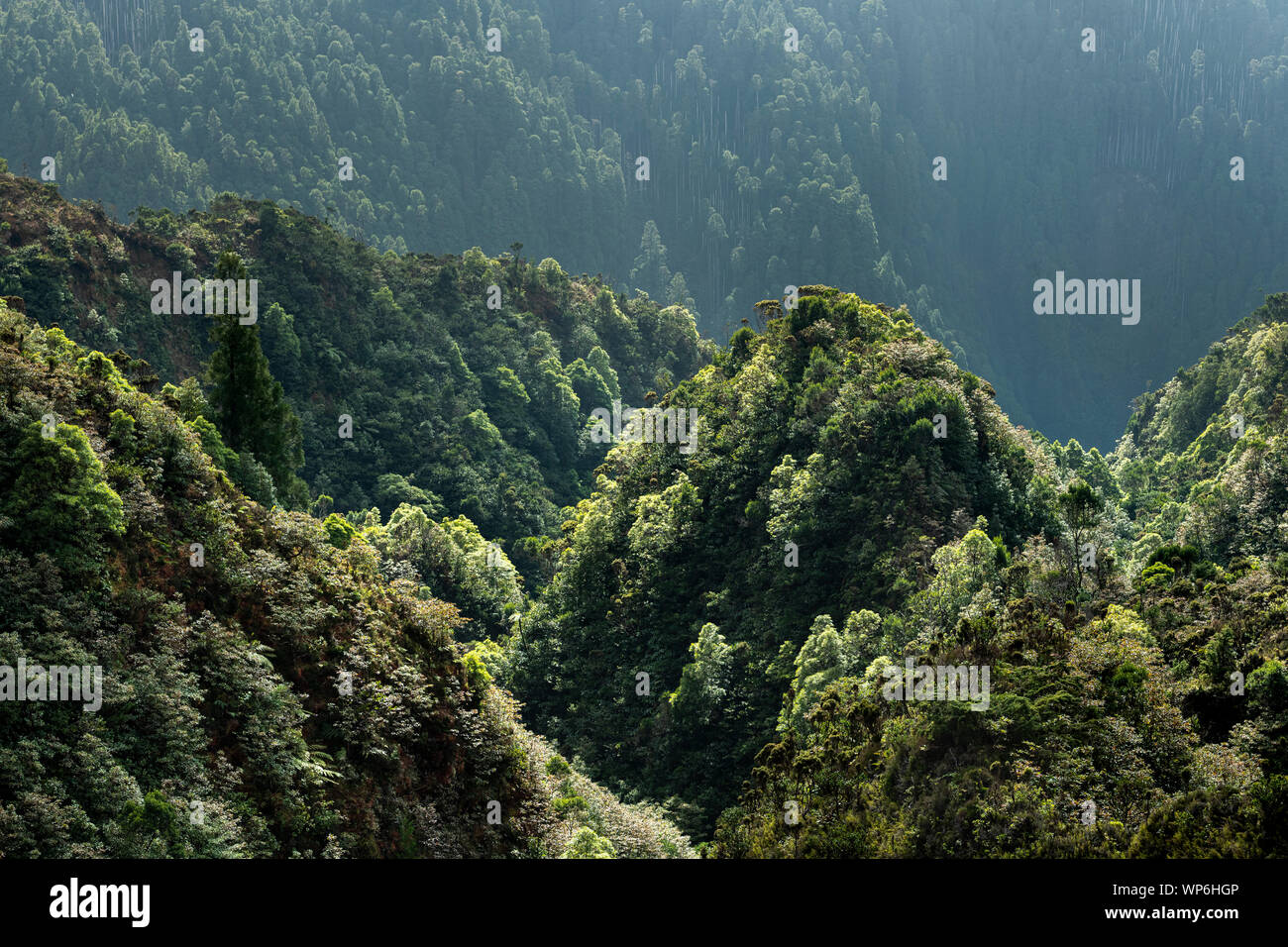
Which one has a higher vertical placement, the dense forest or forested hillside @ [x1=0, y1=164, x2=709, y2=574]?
forested hillside @ [x1=0, y1=164, x2=709, y2=574]

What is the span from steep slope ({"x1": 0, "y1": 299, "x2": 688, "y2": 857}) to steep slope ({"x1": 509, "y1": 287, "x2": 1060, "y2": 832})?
607 inches


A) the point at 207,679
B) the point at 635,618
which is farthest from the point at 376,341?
the point at 207,679

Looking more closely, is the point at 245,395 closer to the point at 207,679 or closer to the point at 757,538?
the point at 207,679

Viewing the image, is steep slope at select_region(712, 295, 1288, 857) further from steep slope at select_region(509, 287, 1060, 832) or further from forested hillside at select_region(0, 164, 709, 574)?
forested hillside at select_region(0, 164, 709, 574)

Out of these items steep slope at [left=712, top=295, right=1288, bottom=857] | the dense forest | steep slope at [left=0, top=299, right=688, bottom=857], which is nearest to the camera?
steep slope at [left=0, top=299, right=688, bottom=857]

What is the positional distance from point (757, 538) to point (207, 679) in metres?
36.7

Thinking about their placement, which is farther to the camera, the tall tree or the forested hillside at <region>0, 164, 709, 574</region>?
the forested hillside at <region>0, 164, 709, 574</region>

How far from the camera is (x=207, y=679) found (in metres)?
30.0

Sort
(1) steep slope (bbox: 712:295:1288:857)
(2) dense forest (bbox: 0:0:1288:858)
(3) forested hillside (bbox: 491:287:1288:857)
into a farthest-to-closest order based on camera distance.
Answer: (3) forested hillside (bbox: 491:287:1288:857)
(1) steep slope (bbox: 712:295:1288:857)
(2) dense forest (bbox: 0:0:1288:858)

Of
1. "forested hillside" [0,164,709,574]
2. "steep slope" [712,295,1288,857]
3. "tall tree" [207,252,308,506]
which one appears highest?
"forested hillside" [0,164,709,574]

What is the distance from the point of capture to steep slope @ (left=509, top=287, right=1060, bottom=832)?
54562 millimetres

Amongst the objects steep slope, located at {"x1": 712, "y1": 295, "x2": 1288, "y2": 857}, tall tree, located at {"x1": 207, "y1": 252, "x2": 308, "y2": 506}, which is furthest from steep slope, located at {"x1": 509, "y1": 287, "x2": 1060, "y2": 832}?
tall tree, located at {"x1": 207, "y1": 252, "x2": 308, "y2": 506}

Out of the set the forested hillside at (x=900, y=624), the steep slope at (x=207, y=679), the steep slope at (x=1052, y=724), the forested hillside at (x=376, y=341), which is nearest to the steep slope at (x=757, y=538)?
the forested hillside at (x=900, y=624)
